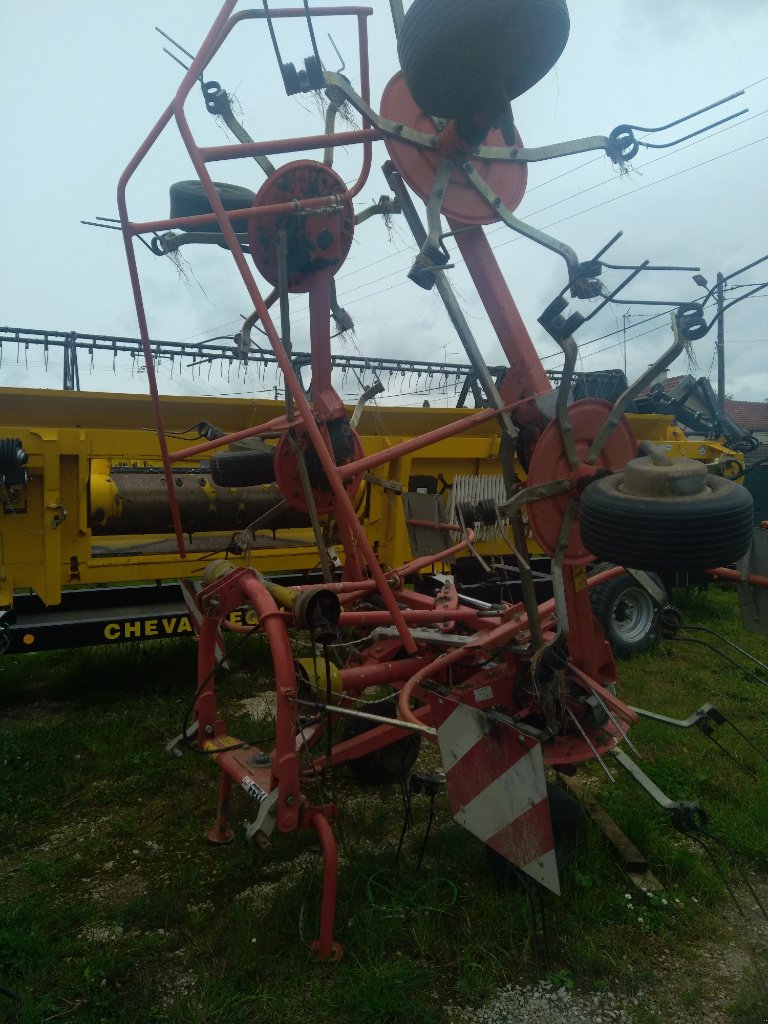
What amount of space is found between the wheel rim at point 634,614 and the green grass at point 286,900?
1847 millimetres

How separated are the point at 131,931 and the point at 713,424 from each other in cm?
849

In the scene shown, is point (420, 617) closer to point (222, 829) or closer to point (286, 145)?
point (222, 829)

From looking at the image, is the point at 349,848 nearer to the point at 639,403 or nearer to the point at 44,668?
the point at 44,668

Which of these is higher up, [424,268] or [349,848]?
[424,268]

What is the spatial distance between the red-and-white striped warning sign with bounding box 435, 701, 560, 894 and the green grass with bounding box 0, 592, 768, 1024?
34 centimetres

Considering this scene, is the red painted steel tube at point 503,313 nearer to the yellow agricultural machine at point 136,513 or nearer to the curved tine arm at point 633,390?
the curved tine arm at point 633,390

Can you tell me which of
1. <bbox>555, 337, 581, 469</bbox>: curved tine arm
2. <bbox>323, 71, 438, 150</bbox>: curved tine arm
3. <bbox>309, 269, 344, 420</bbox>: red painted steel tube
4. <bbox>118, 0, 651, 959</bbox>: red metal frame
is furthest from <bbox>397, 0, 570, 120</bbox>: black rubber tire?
<bbox>309, 269, 344, 420</bbox>: red painted steel tube

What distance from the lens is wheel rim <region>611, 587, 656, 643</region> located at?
627 cm

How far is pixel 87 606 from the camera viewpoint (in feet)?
17.6

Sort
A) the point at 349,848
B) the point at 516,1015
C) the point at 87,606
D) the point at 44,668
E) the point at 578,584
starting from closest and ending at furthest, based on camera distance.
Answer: the point at 516,1015, the point at 578,584, the point at 349,848, the point at 87,606, the point at 44,668

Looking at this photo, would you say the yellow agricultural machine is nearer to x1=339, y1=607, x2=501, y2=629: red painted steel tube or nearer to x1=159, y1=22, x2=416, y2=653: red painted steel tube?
x1=339, y1=607, x2=501, y2=629: red painted steel tube

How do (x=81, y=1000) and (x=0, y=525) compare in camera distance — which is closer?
(x=81, y=1000)

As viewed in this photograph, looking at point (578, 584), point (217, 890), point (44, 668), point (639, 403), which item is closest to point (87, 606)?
point (44, 668)

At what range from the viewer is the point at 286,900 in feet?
8.89
